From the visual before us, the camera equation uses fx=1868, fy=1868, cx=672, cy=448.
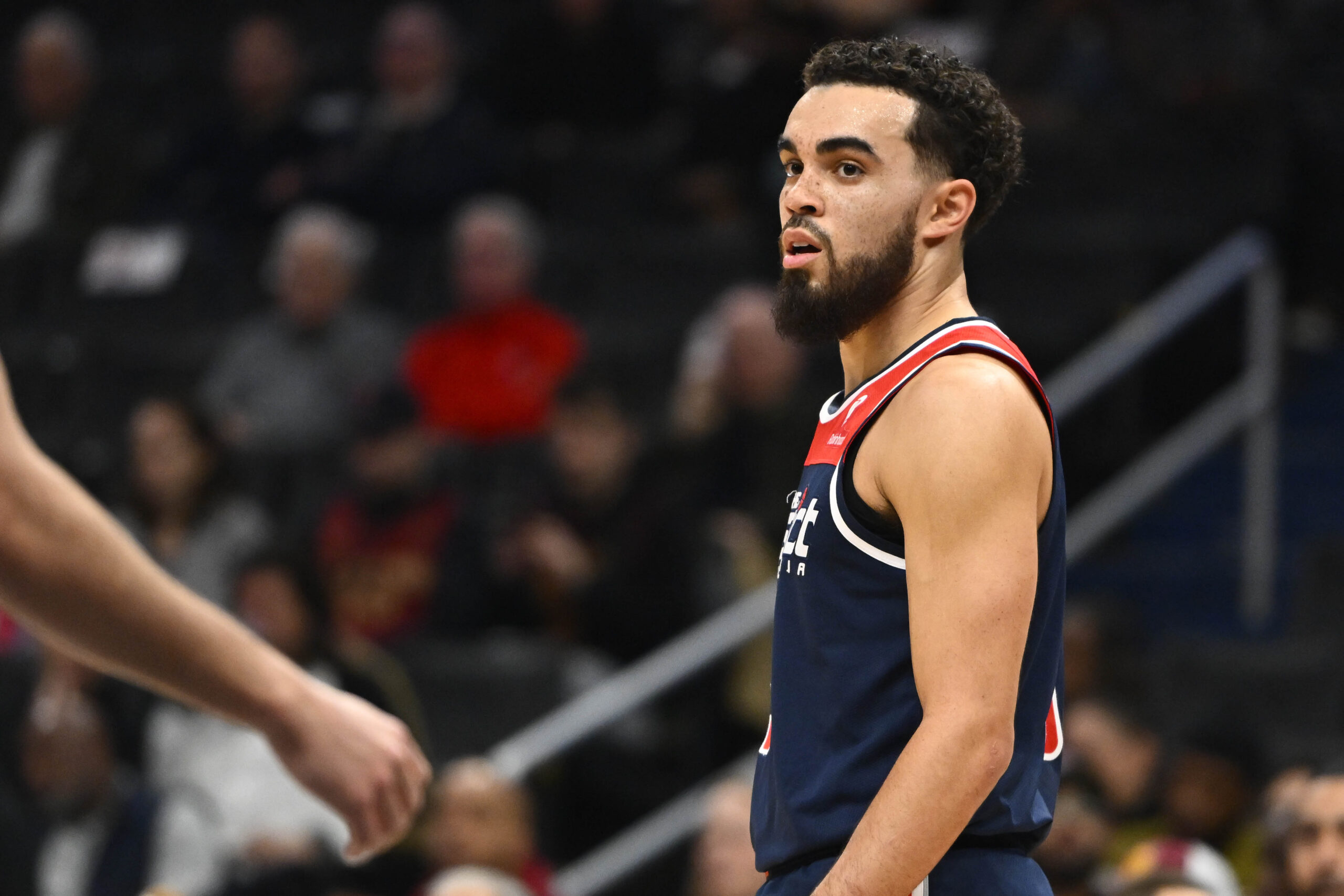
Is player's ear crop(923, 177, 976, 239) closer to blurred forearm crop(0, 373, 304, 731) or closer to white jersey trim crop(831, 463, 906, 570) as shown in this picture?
white jersey trim crop(831, 463, 906, 570)

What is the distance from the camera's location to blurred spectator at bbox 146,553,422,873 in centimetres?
594

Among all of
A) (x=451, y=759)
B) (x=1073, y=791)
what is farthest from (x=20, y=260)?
(x=1073, y=791)

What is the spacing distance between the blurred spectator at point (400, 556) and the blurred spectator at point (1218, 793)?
2.60 metres

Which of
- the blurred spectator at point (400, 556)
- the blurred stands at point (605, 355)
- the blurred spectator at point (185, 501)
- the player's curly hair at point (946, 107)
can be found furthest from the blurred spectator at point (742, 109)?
the player's curly hair at point (946, 107)

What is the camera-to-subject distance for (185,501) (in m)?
7.13

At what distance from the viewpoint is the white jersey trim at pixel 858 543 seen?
238cm

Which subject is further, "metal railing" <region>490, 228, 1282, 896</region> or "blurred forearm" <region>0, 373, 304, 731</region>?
"metal railing" <region>490, 228, 1282, 896</region>

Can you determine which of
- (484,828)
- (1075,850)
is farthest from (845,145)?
(484,828)

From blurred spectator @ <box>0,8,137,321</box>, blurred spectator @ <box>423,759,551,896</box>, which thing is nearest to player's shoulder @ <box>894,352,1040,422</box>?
blurred spectator @ <box>423,759,551,896</box>

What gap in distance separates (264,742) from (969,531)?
4.22m

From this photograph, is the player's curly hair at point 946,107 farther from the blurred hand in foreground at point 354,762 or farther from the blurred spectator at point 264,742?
the blurred spectator at point 264,742

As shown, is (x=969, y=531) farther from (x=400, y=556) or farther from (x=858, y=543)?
(x=400, y=556)

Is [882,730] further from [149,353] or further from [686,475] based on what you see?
[149,353]

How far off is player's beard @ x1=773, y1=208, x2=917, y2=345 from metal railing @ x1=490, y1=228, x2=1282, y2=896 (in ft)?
12.0
